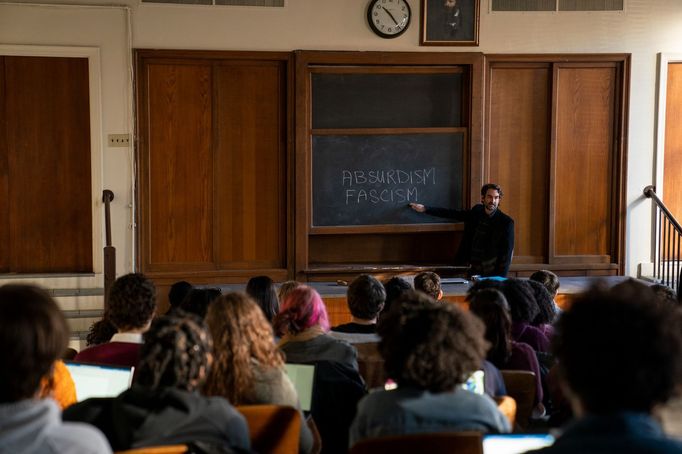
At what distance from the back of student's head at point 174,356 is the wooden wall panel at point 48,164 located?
17.8 ft

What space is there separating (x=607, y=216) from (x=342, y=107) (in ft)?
8.62

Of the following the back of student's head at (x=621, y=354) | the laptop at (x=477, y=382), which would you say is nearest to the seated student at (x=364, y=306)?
the laptop at (x=477, y=382)

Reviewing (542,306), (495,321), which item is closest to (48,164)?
(542,306)

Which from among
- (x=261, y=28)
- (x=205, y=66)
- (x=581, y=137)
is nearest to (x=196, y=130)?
(x=205, y=66)

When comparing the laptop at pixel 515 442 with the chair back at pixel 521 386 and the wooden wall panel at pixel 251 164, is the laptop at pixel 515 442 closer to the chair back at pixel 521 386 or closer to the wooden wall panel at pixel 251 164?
the chair back at pixel 521 386

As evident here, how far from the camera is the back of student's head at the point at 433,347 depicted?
2078 millimetres

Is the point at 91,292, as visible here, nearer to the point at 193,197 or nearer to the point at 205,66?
the point at 193,197

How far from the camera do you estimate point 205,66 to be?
696 cm

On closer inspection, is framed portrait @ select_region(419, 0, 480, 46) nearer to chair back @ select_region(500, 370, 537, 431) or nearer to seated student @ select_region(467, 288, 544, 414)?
seated student @ select_region(467, 288, 544, 414)

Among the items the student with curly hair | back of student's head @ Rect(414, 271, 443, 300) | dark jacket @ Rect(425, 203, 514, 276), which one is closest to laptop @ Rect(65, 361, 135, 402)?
the student with curly hair

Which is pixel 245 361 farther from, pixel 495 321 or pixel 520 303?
pixel 520 303

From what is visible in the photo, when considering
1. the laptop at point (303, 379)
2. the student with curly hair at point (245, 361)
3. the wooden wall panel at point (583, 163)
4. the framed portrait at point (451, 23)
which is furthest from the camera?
the wooden wall panel at point (583, 163)

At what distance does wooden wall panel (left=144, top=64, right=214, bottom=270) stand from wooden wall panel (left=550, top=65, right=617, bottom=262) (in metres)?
3.12

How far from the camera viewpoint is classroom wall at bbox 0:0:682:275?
6.77 m
